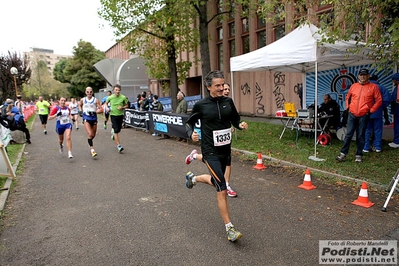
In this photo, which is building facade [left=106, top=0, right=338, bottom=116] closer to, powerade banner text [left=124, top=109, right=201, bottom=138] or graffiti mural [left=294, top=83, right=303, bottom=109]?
graffiti mural [left=294, top=83, right=303, bottom=109]

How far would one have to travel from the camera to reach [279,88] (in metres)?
15.9

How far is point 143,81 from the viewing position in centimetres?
3031

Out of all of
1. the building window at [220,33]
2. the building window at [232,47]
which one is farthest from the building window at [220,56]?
the building window at [232,47]

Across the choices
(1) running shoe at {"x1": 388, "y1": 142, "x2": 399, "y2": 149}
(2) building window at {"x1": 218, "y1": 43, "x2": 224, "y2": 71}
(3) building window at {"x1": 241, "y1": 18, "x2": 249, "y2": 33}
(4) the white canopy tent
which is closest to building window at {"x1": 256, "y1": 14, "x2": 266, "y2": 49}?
(3) building window at {"x1": 241, "y1": 18, "x2": 249, "y2": 33}

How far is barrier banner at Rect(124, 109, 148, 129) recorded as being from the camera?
1409 centimetres

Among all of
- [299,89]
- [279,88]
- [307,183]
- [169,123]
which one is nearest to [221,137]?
[307,183]

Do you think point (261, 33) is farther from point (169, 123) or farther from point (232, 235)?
point (232, 235)

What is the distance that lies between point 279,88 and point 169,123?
7301 millimetres

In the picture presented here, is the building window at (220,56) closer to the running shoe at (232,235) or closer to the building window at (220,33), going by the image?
the building window at (220,33)

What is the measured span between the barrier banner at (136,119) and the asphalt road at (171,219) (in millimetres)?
7102

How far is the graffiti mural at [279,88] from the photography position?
15672 millimetres

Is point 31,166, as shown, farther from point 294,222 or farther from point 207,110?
point 294,222

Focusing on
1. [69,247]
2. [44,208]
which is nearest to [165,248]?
[69,247]

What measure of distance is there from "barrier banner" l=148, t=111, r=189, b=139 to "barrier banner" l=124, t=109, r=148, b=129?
873 mm
